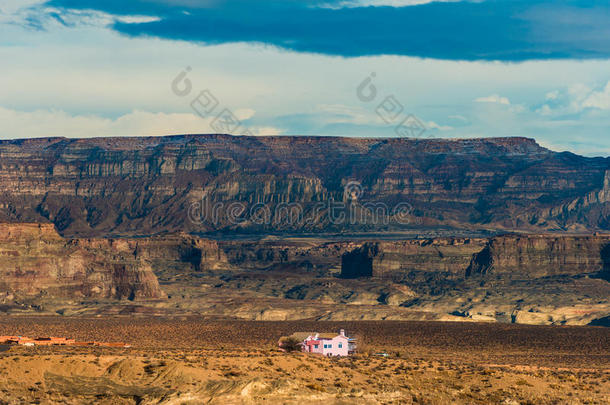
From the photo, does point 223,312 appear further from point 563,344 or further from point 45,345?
point 45,345

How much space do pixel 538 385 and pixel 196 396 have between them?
62.3 feet

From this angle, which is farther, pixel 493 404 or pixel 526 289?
pixel 526 289

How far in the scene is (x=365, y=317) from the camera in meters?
158

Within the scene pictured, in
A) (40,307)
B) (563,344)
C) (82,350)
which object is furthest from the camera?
(40,307)

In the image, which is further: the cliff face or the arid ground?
the cliff face

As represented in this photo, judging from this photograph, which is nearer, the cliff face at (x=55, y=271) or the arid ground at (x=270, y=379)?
the arid ground at (x=270, y=379)

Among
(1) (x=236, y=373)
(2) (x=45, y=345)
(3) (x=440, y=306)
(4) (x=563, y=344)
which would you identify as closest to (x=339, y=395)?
(1) (x=236, y=373)

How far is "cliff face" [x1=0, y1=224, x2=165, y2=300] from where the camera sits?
16450 centimetres

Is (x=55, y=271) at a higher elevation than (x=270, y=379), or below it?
below

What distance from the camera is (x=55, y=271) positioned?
553 ft

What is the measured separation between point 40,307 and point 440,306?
217 feet

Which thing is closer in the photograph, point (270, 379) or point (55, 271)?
point (270, 379)

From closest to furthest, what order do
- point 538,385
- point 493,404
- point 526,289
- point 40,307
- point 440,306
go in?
point 493,404, point 538,385, point 40,307, point 440,306, point 526,289

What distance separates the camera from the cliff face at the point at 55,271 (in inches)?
6476
